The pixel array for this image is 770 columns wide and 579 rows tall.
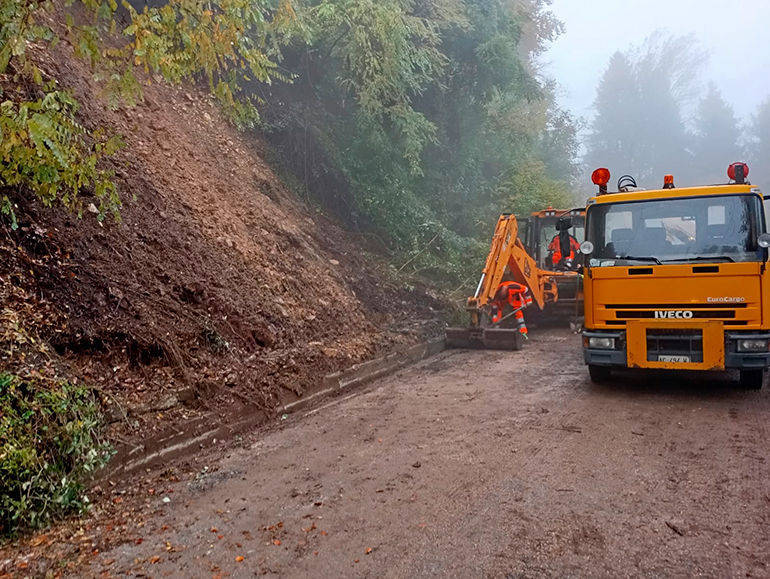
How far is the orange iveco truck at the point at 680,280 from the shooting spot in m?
6.71

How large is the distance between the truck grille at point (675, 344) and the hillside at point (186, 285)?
4.05 meters

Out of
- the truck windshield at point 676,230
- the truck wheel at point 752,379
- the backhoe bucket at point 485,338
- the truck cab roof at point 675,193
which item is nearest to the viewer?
the truck windshield at point 676,230

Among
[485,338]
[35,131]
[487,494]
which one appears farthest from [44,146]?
[485,338]

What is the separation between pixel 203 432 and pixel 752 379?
646cm

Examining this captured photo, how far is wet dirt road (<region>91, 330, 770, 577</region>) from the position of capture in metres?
3.59

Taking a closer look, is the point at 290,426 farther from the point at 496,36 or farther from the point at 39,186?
the point at 496,36

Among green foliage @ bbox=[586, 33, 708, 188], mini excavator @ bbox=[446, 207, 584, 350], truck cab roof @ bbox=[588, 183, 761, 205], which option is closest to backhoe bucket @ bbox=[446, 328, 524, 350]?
mini excavator @ bbox=[446, 207, 584, 350]

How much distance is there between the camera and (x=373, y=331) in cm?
1020

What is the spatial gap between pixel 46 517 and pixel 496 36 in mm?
17279

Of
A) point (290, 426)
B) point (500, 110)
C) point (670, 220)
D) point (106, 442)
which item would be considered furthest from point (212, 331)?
point (500, 110)

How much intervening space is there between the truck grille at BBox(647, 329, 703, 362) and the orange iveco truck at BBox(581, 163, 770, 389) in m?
0.01

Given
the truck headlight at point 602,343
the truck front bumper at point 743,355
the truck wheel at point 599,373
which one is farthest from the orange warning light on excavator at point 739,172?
the truck wheel at point 599,373

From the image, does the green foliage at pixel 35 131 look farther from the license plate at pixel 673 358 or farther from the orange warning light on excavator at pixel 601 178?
the license plate at pixel 673 358

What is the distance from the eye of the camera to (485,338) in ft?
35.9
